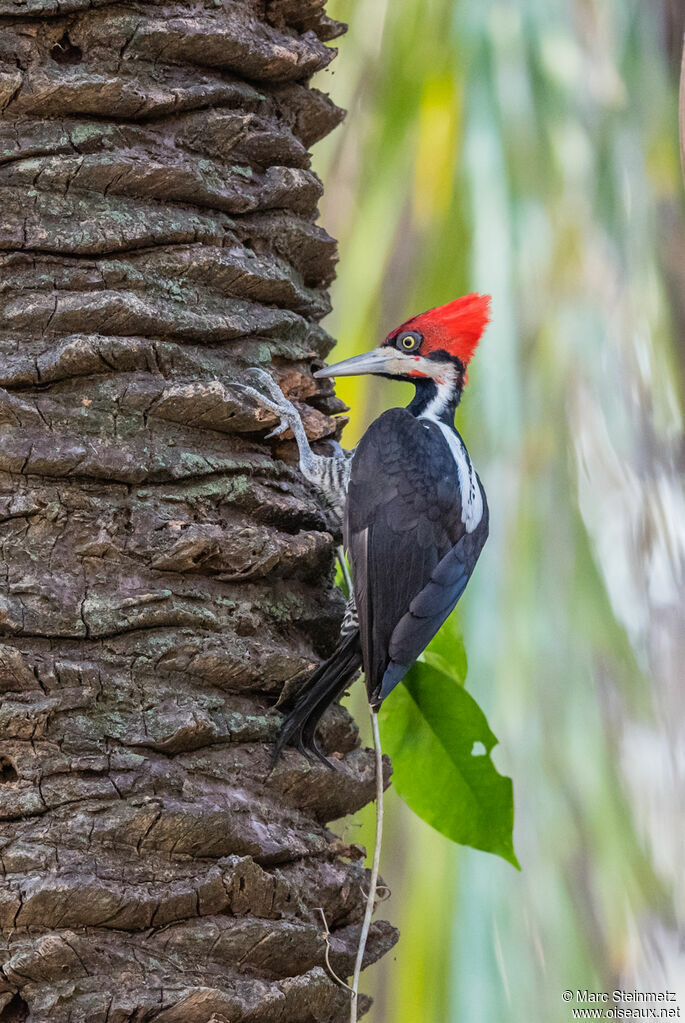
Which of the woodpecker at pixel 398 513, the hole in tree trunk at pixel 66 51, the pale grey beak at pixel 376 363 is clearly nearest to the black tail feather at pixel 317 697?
the woodpecker at pixel 398 513

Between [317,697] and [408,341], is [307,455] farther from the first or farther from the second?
[408,341]

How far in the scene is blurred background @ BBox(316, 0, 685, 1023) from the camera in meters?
2.00

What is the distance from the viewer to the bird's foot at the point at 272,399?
1.33m

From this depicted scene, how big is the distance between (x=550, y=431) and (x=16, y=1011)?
1429mm

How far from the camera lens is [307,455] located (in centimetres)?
144

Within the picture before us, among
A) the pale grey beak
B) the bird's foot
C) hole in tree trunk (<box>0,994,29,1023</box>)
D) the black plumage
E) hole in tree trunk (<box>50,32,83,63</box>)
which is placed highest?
hole in tree trunk (<box>50,32,83,63</box>)

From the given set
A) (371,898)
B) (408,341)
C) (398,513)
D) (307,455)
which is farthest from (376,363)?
(371,898)

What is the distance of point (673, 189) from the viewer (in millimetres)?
2188

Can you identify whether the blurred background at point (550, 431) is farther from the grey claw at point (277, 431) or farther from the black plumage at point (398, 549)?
Answer: the grey claw at point (277, 431)

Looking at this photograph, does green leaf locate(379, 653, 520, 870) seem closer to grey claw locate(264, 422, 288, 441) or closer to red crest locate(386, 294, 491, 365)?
grey claw locate(264, 422, 288, 441)

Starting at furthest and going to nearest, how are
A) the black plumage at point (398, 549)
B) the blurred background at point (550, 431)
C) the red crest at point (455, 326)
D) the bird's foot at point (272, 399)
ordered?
the blurred background at point (550, 431) → the red crest at point (455, 326) → the black plumage at point (398, 549) → the bird's foot at point (272, 399)

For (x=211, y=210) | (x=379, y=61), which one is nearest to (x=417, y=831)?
(x=211, y=210)

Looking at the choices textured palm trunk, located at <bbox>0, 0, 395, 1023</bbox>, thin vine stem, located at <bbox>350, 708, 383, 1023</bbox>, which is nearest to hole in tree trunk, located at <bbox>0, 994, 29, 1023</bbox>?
textured palm trunk, located at <bbox>0, 0, 395, 1023</bbox>

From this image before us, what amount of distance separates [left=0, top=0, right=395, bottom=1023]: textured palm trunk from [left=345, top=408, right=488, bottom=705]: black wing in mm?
101
